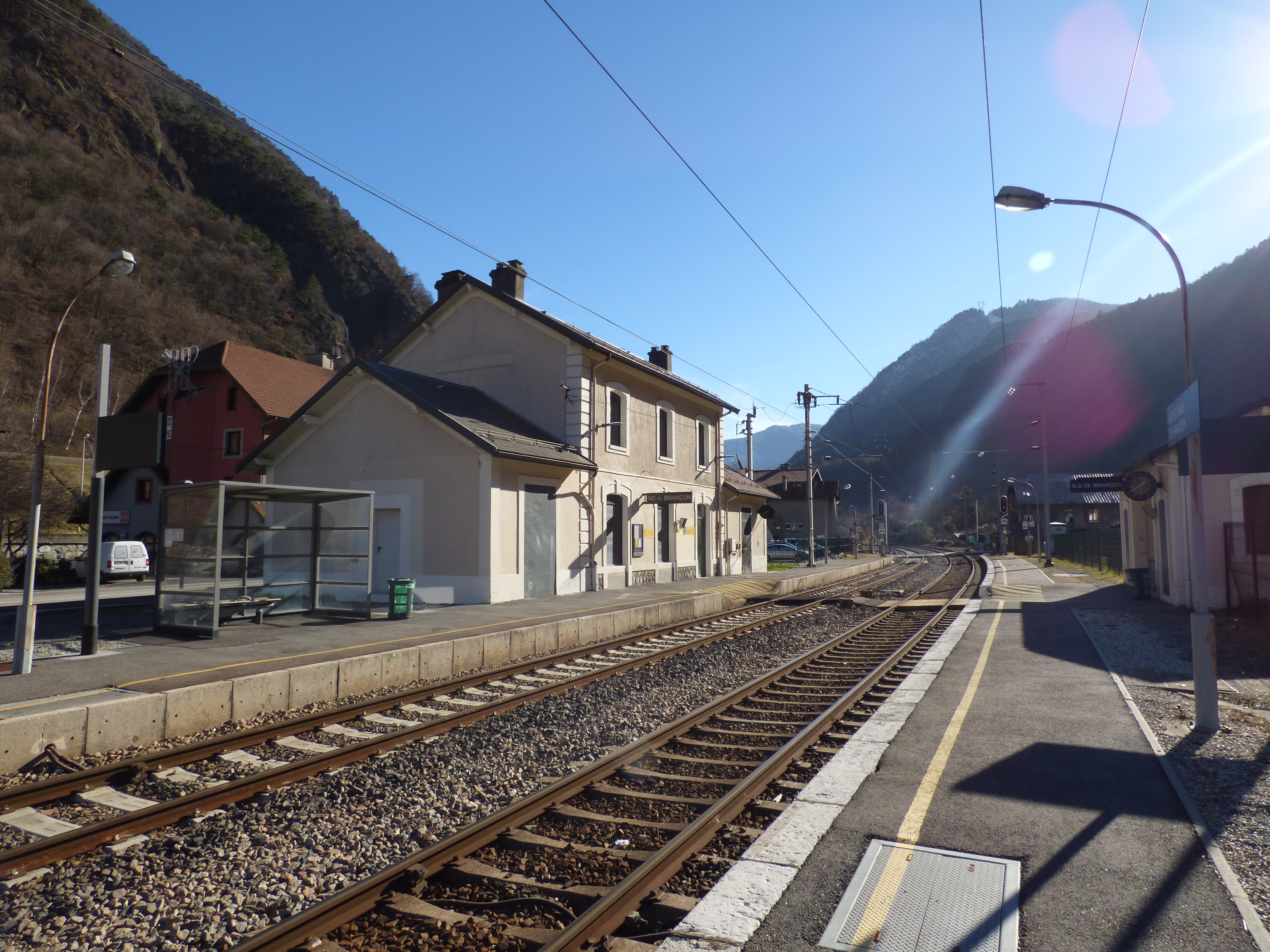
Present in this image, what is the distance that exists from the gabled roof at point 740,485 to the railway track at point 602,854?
74.2ft

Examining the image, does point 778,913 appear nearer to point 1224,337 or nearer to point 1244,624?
point 1244,624

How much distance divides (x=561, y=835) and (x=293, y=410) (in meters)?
36.7

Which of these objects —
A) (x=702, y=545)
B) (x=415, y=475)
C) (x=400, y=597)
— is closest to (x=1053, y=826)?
(x=400, y=597)

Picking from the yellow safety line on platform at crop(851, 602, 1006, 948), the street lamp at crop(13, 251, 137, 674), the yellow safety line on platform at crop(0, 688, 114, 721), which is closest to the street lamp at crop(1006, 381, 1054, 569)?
the yellow safety line on platform at crop(851, 602, 1006, 948)

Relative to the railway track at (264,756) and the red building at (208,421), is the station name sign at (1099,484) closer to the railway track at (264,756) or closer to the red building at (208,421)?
the railway track at (264,756)

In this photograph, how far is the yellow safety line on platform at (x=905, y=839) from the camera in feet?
11.9

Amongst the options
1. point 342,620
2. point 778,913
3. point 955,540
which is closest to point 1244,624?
point 778,913

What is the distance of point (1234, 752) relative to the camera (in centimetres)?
639

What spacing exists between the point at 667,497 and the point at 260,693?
1610cm

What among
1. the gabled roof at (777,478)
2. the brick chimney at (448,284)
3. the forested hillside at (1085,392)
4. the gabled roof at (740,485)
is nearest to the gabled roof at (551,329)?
the brick chimney at (448,284)

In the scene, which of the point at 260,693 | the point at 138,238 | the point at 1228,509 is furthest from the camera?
the point at 138,238

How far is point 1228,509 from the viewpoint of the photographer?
15906 mm

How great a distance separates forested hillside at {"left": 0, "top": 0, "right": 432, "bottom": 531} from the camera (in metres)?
43.9

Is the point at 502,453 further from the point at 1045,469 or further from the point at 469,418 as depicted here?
the point at 1045,469
